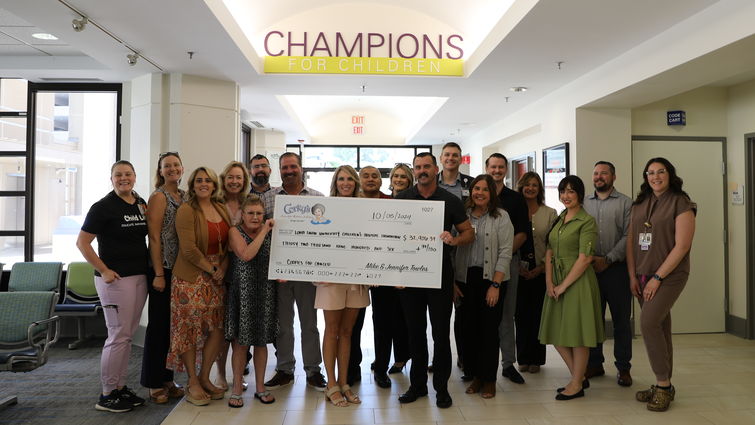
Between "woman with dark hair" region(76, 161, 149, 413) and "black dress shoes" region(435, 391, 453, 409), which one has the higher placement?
"woman with dark hair" region(76, 161, 149, 413)

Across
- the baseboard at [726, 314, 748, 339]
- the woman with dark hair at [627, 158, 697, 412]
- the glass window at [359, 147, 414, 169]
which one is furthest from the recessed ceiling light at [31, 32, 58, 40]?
the glass window at [359, 147, 414, 169]

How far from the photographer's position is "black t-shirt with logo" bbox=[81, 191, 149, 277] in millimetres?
3146

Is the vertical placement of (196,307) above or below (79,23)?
below

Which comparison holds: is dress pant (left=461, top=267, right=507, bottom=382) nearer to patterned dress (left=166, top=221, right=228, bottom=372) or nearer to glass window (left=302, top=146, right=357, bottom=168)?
patterned dress (left=166, top=221, right=228, bottom=372)

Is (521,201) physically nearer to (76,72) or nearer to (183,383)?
(183,383)

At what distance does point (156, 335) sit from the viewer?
3.34 m

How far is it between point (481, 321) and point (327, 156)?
987 centimetres

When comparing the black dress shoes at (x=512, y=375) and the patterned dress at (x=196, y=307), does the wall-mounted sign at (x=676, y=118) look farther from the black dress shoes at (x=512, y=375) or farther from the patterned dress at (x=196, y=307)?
the patterned dress at (x=196, y=307)

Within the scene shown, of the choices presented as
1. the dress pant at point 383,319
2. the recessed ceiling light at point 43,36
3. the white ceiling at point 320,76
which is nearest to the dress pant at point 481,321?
the dress pant at point 383,319

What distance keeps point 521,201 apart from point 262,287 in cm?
201

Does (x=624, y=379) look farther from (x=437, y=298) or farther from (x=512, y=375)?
(x=437, y=298)

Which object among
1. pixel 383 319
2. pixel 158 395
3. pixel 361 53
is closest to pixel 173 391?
pixel 158 395

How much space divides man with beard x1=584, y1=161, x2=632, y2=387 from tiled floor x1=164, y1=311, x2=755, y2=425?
18 cm

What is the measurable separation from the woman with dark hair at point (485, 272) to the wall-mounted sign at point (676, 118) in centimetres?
318
